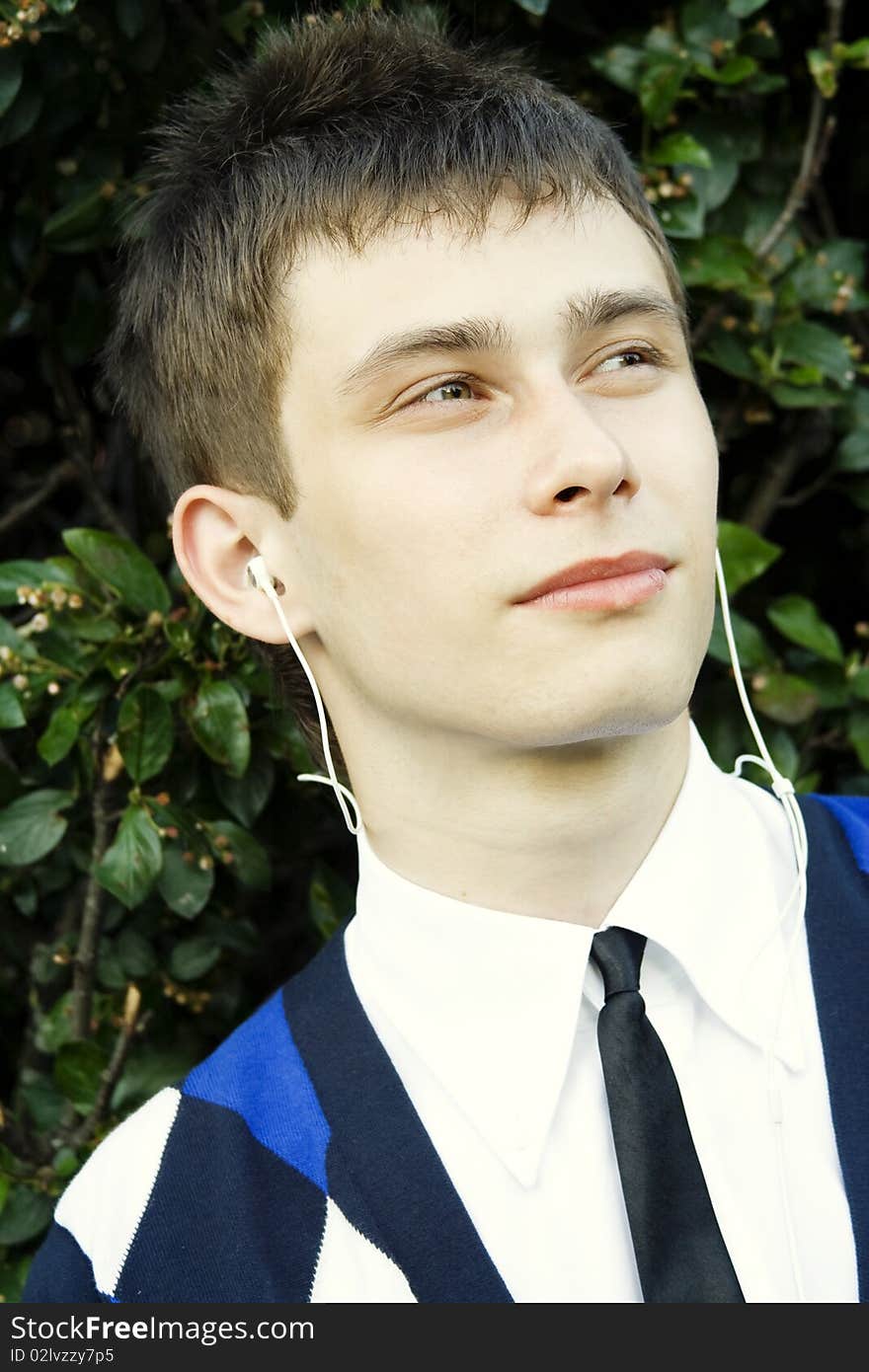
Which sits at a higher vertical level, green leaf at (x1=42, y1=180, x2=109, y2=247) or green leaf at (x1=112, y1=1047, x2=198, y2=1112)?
green leaf at (x1=42, y1=180, x2=109, y2=247)

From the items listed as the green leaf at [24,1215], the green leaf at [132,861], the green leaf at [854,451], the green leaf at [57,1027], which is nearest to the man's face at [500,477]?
the green leaf at [132,861]

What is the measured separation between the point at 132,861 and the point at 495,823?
1.65 ft

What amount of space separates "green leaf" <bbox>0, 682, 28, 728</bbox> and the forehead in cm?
59

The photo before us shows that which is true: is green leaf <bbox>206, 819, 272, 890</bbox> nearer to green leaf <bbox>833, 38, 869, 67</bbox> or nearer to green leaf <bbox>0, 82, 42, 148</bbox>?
green leaf <bbox>0, 82, 42, 148</bbox>

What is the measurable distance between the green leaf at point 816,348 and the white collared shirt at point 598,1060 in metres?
0.70

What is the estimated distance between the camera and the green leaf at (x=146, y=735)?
1674 mm

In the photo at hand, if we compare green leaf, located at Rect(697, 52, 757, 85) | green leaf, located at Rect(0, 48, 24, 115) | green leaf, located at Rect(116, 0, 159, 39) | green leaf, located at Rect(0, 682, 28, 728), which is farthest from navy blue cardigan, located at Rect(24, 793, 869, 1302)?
green leaf, located at Rect(116, 0, 159, 39)

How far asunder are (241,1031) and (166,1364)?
0.36m

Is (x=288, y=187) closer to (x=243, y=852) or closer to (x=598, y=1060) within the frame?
(x=243, y=852)

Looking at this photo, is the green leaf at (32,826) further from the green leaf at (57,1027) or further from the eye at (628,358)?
the eye at (628,358)

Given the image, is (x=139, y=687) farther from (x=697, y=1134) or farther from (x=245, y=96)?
(x=697, y=1134)

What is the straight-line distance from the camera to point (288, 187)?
1488 millimetres

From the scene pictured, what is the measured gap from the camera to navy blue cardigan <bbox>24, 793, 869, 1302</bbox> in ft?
4.23

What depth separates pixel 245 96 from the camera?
1.64m
